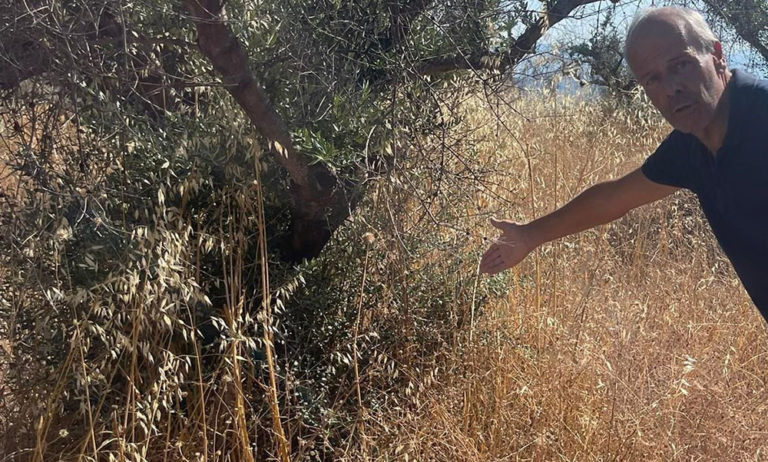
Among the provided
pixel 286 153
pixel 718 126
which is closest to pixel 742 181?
pixel 718 126

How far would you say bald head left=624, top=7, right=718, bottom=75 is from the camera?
181cm

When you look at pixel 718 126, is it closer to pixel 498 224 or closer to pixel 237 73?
pixel 498 224

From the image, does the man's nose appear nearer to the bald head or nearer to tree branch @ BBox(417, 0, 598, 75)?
the bald head

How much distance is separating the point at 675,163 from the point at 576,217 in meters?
0.35

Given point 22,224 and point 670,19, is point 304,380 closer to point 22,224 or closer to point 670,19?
point 22,224

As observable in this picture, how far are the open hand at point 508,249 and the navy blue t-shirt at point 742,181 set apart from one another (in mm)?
531

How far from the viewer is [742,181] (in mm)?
1782

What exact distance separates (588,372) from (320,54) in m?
1.51

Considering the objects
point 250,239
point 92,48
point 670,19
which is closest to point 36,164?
point 92,48

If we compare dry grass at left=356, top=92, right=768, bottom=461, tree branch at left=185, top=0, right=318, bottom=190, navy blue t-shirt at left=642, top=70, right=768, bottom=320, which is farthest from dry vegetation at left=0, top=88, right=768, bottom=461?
navy blue t-shirt at left=642, top=70, right=768, bottom=320

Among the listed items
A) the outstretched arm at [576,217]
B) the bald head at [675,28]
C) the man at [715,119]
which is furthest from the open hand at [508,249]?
the bald head at [675,28]

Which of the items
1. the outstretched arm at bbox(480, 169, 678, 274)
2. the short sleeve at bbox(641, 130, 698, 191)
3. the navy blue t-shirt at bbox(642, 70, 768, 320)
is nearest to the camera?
the navy blue t-shirt at bbox(642, 70, 768, 320)

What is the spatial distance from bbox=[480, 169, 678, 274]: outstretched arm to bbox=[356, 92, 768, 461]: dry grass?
50 cm

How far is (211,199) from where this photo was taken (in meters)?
2.53
